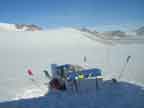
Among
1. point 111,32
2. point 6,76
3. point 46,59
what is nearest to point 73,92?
point 6,76

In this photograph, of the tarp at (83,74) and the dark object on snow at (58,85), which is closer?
the dark object on snow at (58,85)

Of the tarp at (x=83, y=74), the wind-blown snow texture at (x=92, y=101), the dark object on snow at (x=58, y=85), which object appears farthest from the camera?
the tarp at (x=83, y=74)

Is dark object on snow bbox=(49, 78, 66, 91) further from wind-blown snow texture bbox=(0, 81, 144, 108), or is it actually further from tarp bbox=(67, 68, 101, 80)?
wind-blown snow texture bbox=(0, 81, 144, 108)

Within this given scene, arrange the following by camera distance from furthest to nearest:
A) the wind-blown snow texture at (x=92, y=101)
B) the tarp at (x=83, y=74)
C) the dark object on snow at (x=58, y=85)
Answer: the tarp at (x=83, y=74) < the dark object on snow at (x=58, y=85) < the wind-blown snow texture at (x=92, y=101)

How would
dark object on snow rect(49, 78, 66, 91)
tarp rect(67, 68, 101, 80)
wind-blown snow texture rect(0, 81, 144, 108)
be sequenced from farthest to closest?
tarp rect(67, 68, 101, 80) < dark object on snow rect(49, 78, 66, 91) < wind-blown snow texture rect(0, 81, 144, 108)

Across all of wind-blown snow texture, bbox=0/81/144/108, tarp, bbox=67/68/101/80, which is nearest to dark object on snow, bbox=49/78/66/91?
tarp, bbox=67/68/101/80

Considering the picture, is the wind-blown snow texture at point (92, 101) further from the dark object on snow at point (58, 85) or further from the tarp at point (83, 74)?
the tarp at point (83, 74)

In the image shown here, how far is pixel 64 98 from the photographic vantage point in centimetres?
407

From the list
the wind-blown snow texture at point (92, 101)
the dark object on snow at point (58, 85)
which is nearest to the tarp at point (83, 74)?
the dark object on snow at point (58, 85)

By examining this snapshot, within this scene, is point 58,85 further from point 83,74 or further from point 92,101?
point 92,101

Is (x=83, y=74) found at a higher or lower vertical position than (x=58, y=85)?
higher

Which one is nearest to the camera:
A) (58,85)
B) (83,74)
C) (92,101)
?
(92,101)

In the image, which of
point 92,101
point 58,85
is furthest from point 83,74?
point 92,101

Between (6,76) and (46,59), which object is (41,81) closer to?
(6,76)
